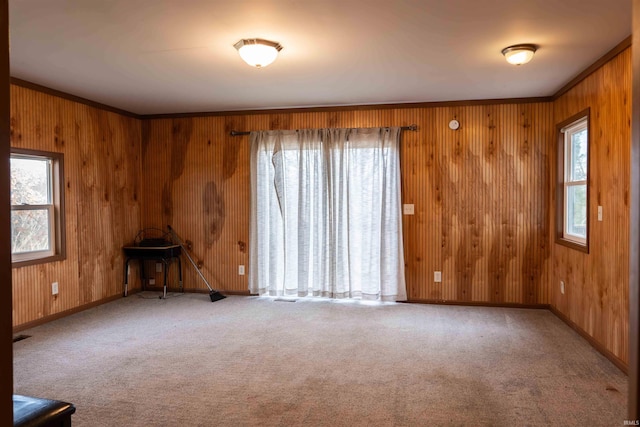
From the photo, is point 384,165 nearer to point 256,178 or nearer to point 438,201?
point 438,201

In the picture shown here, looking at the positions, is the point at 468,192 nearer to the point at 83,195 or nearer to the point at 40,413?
the point at 83,195

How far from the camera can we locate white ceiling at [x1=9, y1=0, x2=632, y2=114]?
8.71ft

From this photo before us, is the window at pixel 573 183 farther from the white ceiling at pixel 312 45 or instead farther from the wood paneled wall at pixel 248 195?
the white ceiling at pixel 312 45

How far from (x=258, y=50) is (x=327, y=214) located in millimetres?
2567

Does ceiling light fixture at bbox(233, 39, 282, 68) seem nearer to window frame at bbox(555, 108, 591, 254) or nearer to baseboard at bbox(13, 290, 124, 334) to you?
window frame at bbox(555, 108, 591, 254)

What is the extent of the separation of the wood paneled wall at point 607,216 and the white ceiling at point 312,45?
269 millimetres

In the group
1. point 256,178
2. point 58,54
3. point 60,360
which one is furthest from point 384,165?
point 60,360

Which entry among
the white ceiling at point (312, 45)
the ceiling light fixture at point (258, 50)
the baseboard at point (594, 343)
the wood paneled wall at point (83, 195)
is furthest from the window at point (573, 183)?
the wood paneled wall at point (83, 195)

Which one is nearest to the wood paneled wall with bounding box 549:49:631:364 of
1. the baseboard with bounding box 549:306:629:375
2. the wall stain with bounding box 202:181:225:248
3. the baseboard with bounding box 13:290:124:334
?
the baseboard with bounding box 549:306:629:375

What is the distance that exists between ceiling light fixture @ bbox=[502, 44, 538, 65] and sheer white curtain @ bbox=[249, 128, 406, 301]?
196 cm

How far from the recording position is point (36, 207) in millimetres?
4430

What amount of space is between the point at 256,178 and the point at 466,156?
2.58m

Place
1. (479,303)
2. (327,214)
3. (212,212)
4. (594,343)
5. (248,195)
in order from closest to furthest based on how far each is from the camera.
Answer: (594,343)
(479,303)
(327,214)
(248,195)
(212,212)

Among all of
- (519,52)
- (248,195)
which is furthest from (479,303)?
(248,195)
